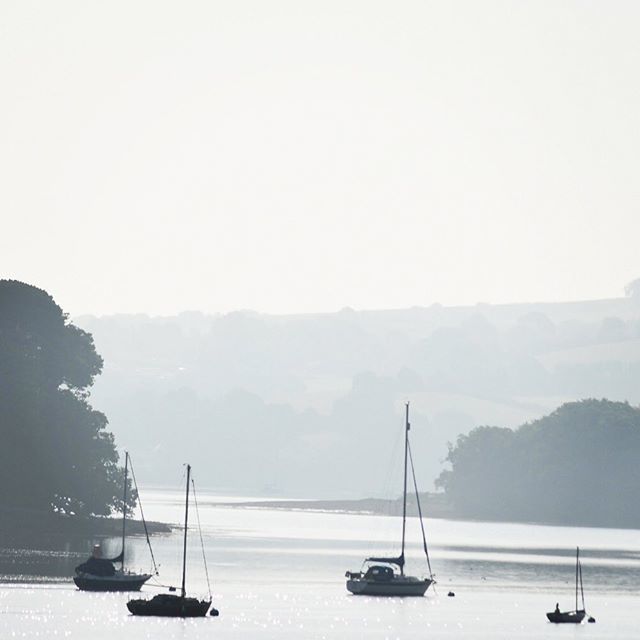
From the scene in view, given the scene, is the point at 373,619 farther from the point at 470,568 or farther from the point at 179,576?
the point at 470,568

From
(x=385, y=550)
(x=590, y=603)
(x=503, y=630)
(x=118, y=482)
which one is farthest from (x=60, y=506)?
(x=503, y=630)

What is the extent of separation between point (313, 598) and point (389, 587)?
6386 millimetres

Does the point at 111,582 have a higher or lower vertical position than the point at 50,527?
lower

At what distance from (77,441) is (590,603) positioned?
65.4m

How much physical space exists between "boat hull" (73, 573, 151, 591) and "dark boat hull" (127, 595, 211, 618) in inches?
562

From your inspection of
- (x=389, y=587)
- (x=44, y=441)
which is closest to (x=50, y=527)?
(x=44, y=441)

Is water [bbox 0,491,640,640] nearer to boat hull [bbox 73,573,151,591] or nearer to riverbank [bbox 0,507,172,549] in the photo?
boat hull [bbox 73,573,151,591]

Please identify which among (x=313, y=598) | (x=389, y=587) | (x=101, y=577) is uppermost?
(x=101, y=577)

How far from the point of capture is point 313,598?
126875 millimetres

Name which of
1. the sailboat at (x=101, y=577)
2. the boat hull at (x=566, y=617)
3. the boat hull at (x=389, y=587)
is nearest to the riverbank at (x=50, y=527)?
the sailboat at (x=101, y=577)

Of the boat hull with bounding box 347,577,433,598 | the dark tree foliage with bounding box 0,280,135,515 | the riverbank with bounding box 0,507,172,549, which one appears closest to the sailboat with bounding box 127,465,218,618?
the boat hull with bounding box 347,577,433,598

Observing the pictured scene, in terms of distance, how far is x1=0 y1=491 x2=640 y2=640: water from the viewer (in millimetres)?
105312

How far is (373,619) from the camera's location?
375ft

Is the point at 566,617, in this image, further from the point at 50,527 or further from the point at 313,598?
the point at 50,527
